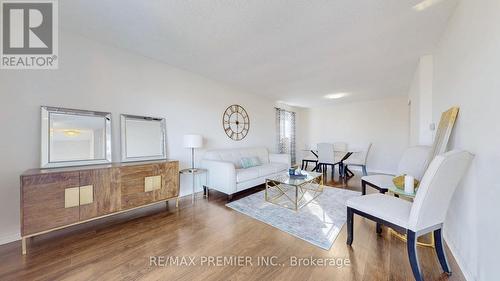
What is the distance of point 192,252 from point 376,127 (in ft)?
20.8

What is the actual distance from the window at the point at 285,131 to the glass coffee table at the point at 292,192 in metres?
2.55

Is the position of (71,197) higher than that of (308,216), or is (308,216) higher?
(71,197)

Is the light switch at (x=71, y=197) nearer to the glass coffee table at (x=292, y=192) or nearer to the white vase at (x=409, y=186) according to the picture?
the glass coffee table at (x=292, y=192)

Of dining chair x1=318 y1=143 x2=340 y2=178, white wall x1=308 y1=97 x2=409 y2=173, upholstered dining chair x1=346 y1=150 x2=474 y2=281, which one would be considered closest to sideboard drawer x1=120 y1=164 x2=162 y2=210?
upholstered dining chair x1=346 y1=150 x2=474 y2=281

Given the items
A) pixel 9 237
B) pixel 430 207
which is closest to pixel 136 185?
pixel 9 237

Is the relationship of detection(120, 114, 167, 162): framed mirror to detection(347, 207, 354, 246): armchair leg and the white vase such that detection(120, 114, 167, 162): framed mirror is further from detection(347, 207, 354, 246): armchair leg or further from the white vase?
the white vase

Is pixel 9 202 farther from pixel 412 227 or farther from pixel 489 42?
pixel 489 42

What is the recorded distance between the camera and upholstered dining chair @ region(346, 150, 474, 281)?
1201 mm

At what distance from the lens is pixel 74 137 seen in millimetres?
2250

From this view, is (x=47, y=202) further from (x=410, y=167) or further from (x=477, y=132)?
(x=410, y=167)

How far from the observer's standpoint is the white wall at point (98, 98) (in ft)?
6.18

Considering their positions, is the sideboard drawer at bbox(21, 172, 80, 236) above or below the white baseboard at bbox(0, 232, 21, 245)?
above

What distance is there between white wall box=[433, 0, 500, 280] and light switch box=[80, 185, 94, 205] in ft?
11.2

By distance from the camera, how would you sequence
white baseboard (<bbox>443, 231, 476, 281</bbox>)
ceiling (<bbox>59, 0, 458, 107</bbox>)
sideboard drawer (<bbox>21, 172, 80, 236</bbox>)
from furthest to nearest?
ceiling (<bbox>59, 0, 458, 107</bbox>)
sideboard drawer (<bbox>21, 172, 80, 236</bbox>)
white baseboard (<bbox>443, 231, 476, 281</bbox>)
